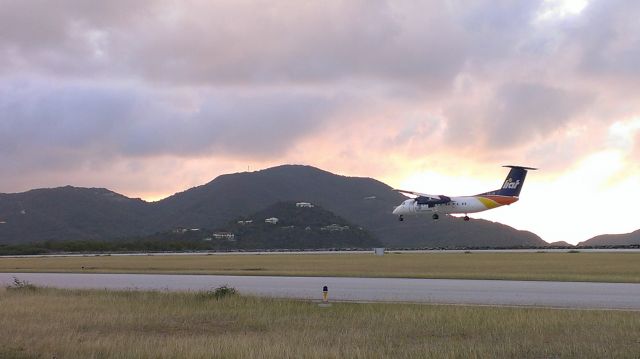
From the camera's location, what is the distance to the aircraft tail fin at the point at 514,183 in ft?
297

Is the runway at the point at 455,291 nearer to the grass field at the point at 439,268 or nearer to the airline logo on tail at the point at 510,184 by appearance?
the grass field at the point at 439,268

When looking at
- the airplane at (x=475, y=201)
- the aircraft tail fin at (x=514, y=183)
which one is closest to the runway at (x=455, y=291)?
the airplane at (x=475, y=201)

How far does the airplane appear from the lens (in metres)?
89.2

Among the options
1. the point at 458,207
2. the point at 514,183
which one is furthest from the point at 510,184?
the point at 458,207

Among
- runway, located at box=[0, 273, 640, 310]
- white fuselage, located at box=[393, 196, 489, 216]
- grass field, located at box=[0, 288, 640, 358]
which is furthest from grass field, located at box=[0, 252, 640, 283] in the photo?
white fuselage, located at box=[393, 196, 489, 216]

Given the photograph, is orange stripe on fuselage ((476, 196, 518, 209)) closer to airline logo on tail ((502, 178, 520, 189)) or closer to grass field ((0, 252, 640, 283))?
airline logo on tail ((502, 178, 520, 189))

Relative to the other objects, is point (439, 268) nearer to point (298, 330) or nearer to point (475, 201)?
point (298, 330)

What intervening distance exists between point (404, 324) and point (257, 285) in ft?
54.8

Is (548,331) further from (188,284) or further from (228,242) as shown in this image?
(228,242)

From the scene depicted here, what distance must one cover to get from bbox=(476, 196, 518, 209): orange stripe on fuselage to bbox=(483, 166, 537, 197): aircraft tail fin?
114 centimetres

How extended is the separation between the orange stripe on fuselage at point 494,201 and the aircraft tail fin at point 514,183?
1.14m

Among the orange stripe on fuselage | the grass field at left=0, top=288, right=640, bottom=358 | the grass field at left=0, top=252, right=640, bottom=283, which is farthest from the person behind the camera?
the orange stripe on fuselage

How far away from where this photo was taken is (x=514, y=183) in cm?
9044

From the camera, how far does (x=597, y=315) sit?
765 inches
